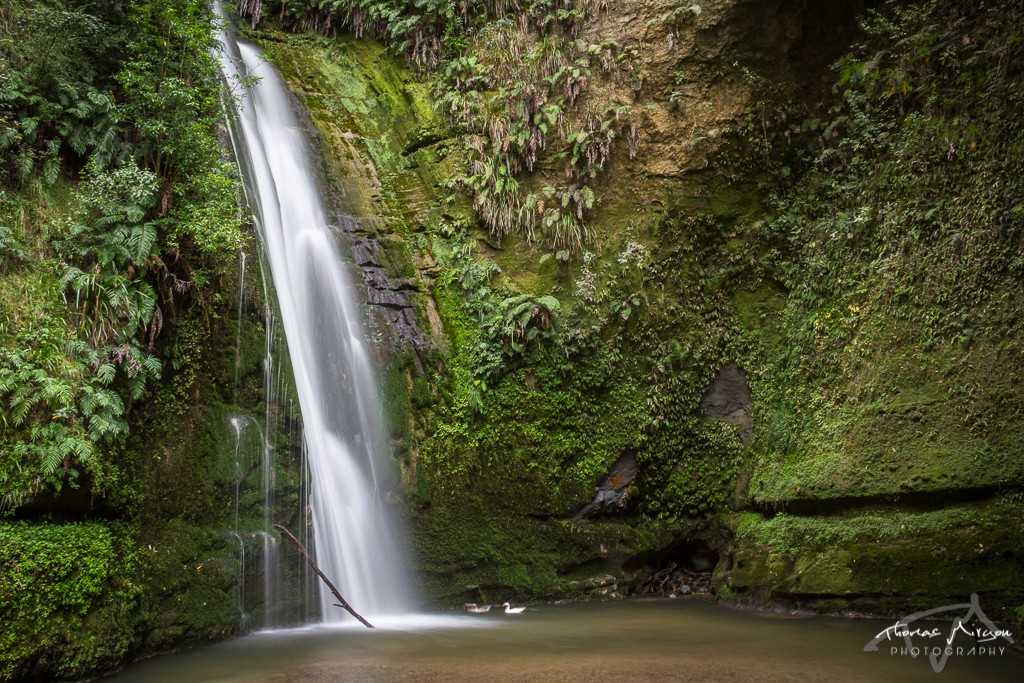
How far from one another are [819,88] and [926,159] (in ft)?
8.24

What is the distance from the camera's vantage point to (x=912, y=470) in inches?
301

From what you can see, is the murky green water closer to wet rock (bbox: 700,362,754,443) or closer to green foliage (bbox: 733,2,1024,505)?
green foliage (bbox: 733,2,1024,505)

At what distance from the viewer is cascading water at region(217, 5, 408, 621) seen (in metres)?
7.96

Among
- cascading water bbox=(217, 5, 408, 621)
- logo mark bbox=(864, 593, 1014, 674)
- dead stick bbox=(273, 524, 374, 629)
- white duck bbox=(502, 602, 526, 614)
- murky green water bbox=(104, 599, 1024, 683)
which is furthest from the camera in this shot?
white duck bbox=(502, 602, 526, 614)

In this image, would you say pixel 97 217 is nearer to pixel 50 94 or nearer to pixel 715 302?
pixel 50 94

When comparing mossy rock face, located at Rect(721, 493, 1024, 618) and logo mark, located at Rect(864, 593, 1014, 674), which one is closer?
logo mark, located at Rect(864, 593, 1014, 674)

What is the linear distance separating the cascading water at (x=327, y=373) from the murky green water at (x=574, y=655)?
2.74ft

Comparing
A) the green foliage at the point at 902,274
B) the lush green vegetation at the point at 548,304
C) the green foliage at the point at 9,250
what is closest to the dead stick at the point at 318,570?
the lush green vegetation at the point at 548,304

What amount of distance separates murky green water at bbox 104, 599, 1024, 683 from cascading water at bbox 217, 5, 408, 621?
84 cm

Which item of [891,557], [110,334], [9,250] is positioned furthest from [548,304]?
[9,250]

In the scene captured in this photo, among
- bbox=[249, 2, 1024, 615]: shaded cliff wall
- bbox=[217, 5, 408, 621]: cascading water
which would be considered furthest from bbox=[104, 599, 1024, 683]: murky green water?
bbox=[249, 2, 1024, 615]: shaded cliff wall

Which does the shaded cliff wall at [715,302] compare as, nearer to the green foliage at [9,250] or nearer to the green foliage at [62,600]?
the green foliage at [62,600]

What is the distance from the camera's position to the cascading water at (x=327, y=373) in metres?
7.96

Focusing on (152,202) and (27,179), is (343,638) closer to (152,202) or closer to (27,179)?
(152,202)
